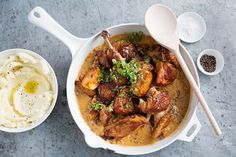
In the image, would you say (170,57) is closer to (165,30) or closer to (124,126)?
(165,30)

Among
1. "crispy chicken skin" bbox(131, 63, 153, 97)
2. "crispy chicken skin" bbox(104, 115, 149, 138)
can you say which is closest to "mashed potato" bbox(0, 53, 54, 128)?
"crispy chicken skin" bbox(104, 115, 149, 138)

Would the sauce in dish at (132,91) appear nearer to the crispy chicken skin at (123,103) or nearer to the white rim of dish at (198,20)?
the crispy chicken skin at (123,103)

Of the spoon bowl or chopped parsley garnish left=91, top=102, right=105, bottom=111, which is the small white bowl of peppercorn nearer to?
the spoon bowl

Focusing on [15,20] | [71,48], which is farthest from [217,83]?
[15,20]

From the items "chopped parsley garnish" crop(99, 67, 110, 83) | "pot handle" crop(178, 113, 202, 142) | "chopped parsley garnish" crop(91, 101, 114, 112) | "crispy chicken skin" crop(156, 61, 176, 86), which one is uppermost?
"crispy chicken skin" crop(156, 61, 176, 86)

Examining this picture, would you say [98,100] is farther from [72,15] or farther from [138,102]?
[72,15]

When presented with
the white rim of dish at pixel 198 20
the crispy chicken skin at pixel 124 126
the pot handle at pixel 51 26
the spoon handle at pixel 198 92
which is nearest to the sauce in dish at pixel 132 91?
the crispy chicken skin at pixel 124 126

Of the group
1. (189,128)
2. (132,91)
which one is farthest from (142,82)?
(189,128)
